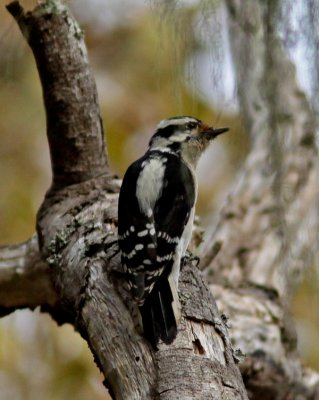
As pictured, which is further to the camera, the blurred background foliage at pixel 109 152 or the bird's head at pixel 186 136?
the blurred background foliage at pixel 109 152

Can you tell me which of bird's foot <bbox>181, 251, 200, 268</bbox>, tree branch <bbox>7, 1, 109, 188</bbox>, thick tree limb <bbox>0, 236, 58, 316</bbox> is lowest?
bird's foot <bbox>181, 251, 200, 268</bbox>

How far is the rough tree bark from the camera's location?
2717mm

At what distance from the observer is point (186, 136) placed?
409cm

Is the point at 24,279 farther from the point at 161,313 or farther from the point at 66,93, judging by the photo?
the point at 161,313

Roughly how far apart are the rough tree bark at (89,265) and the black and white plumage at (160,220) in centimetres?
6

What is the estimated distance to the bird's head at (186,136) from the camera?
408cm

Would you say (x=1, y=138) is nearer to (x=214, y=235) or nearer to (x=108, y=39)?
(x=108, y=39)

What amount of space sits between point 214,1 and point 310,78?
431 mm

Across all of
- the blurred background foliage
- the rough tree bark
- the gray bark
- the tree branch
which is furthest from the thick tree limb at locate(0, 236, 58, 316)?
the blurred background foliage

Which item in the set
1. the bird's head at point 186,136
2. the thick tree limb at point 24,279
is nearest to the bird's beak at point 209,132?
the bird's head at point 186,136

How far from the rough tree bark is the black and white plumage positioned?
0.20ft

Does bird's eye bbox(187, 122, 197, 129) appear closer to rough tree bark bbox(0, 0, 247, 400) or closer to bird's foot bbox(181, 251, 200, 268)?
rough tree bark bbox(0, 0, 247, 400)

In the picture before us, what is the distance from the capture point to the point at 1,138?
277 inches

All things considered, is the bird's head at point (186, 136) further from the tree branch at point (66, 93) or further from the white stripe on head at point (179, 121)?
the tree branch at point (66, 93)
